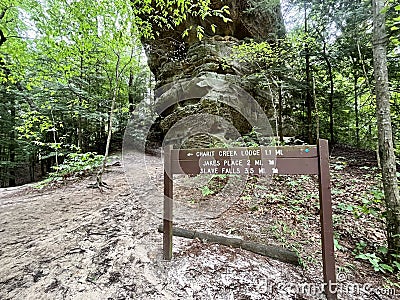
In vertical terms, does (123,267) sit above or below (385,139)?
below

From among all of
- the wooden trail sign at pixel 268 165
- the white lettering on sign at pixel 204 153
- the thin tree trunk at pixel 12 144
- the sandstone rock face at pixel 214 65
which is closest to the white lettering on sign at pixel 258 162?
the wooden trail sign at pixel 268 165

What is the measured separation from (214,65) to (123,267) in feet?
31.8

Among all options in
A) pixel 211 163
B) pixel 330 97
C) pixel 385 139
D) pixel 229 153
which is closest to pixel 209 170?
pixel 211 163

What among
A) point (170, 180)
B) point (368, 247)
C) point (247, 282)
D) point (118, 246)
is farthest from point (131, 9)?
point (368, 247)

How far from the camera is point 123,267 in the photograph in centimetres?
277

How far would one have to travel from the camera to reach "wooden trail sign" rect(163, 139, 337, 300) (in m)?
2.37

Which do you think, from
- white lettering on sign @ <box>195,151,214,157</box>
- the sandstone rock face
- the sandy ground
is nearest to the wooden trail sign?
white lettering on sign @ <box>195,151,214,157</box>

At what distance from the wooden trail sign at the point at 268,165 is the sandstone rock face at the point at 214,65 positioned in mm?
5898

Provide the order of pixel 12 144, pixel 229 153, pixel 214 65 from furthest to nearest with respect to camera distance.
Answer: pixel 12 144, pixel 214 65, pixel 229 153

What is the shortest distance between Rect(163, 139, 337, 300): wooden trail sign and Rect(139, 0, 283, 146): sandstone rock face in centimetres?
590

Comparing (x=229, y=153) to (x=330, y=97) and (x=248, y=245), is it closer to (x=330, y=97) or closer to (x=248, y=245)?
(x=248, y=245)

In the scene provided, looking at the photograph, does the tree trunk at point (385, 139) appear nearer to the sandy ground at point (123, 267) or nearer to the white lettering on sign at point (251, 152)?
the sandy ground at point (123, 267)

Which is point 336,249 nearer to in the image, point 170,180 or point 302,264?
point 302,264

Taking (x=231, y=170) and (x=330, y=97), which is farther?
(x=330, y=97)
